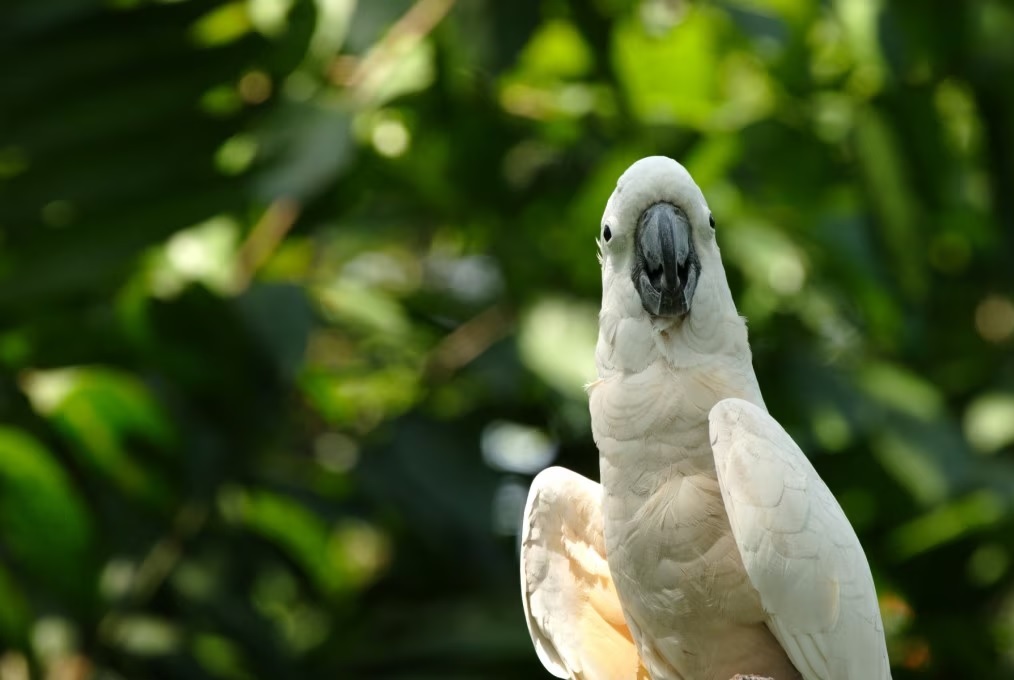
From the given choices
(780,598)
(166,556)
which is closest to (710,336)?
(780,598)

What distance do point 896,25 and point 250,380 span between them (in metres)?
1.57

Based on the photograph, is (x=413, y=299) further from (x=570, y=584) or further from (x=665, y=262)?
(x=665, y=262)

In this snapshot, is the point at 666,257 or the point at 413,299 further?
the point at 413,299

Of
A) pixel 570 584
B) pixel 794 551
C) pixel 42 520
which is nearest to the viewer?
pixel 794 551

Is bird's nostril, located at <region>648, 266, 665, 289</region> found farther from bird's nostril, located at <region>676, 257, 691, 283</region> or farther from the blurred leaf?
the blurred leaf

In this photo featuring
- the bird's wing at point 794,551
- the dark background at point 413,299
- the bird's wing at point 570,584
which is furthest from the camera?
the dark background at point 413,299

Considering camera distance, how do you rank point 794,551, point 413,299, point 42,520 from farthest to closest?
point 413,299
point 42,520
point 794,551

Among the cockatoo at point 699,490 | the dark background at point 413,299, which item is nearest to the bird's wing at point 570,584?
the cockatoo at point 699,490

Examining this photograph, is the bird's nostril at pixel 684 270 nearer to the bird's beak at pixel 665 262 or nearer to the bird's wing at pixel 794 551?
the bird's beak at pixel 665 262

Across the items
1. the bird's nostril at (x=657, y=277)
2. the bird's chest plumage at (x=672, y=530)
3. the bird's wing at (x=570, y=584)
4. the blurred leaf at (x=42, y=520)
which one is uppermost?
the bird's nostril at (x=657, y=277)

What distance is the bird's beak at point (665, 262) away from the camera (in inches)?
63.0

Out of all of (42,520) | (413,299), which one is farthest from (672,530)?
(413,299)

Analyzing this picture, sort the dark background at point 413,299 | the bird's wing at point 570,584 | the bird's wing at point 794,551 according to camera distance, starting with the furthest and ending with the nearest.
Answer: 1. the dark background at point 413,299
2. the bird's wing at point 570,584
3. the bird's wing at point 794,551

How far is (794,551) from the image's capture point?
5.06 feet
